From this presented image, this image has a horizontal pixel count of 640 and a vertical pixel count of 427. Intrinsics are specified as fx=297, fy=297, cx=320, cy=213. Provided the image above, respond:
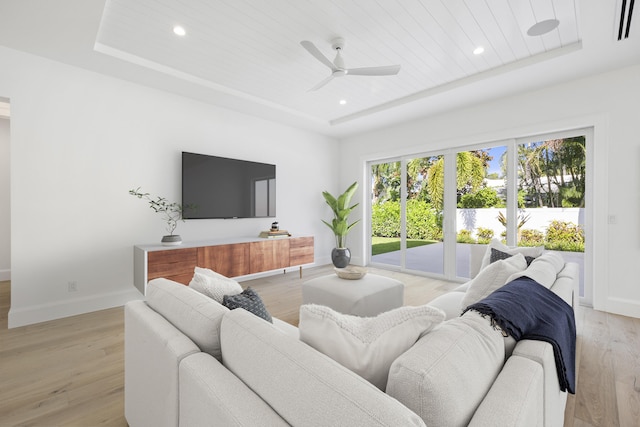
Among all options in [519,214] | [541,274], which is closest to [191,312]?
[541,274]

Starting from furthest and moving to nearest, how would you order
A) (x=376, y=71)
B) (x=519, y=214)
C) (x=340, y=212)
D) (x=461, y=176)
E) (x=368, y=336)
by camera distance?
(x=340, y=212) → (x=461, y=176) → (x=519, y=214) → (x=376, y=71) → (x=368, y=336)

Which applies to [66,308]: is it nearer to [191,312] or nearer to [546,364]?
[191,312]

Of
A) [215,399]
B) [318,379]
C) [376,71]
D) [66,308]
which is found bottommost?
[66,308]

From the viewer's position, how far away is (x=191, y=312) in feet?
3.86

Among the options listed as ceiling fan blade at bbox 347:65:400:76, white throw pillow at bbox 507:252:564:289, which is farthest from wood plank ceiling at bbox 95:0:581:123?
white throw pillow at bbox 507:252:564:289

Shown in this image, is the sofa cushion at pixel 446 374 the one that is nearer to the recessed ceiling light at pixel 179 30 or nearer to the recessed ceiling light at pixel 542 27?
the recessed ceiling light at pixel 542 27

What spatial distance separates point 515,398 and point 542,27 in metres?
3.06

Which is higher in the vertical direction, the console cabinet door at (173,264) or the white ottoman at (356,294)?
the console cabinet door at (173,264)

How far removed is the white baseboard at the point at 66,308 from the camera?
284cm

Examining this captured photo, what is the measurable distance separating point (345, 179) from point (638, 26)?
14.0 feet

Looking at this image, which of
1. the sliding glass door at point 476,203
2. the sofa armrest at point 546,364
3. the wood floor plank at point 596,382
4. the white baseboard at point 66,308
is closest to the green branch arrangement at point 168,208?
the white baseboard at point 66,308

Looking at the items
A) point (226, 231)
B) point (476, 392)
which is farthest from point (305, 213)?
point (476, 392)

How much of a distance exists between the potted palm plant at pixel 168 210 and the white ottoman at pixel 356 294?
1749mm

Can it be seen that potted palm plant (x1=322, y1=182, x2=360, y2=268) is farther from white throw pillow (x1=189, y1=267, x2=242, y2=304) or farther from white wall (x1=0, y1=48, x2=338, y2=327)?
white throw pillow (x1=189, y1=267, x2=242, y2=304)
